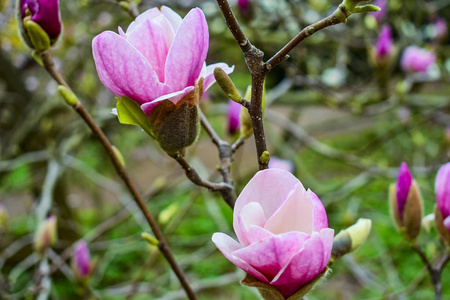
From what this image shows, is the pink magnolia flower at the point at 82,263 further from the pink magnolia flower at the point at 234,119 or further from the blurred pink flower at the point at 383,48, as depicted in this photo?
the blurred pink flower at the point at 383,48

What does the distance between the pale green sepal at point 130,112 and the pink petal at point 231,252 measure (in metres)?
0.11

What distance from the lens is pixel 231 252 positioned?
294 mm

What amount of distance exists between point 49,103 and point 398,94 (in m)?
1.22

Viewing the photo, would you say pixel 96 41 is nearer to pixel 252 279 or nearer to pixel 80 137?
pixel 252 279

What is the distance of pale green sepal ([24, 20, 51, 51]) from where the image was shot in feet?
1.43

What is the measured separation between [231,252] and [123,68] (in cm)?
15

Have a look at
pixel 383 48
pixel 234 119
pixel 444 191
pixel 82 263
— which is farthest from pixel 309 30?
pixel 383 48

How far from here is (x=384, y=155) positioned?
3.89 m

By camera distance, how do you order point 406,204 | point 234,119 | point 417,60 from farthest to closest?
point 417,60 → point 234,119 → point 406,204

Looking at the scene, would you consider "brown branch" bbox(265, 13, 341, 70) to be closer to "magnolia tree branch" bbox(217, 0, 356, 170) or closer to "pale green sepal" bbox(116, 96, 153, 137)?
"magnolia tree branch" bbox(217, 0, 356, 170)

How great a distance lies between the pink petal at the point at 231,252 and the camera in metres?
0.29

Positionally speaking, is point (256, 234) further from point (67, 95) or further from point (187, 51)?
point (67, 95)

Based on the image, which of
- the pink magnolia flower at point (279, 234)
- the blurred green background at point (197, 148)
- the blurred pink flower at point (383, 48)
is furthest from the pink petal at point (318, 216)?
the blurred pink flower at point (383, 48)

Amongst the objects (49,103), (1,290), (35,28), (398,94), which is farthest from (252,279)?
(49,103)
